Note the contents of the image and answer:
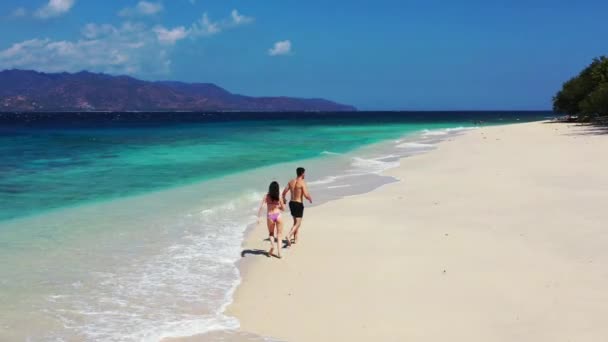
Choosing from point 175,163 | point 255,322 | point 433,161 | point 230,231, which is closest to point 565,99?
point 433,161

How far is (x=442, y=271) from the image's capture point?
26.1 feet

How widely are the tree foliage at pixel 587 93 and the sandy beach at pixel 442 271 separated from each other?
104 feet

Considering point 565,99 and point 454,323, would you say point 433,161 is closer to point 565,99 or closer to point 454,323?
point 454,323

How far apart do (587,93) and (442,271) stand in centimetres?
5154

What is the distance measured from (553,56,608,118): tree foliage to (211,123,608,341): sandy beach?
31.8 m

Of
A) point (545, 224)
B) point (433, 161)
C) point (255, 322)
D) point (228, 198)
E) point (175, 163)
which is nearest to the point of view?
point (255, 322)

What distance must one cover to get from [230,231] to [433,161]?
1448 centimetres

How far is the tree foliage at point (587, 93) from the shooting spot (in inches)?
1654

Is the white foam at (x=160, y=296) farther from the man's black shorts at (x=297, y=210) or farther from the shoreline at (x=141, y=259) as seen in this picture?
the man's black shorts at (x=297, y=210)

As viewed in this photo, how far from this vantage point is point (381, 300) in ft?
22.9

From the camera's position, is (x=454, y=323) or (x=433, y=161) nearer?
(x=454, y=323)

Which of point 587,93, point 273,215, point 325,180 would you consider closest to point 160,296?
point 273,215

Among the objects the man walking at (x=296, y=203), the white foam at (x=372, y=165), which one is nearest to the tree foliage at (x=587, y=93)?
the white foam at (x=372, y=165)

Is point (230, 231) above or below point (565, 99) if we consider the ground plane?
below
